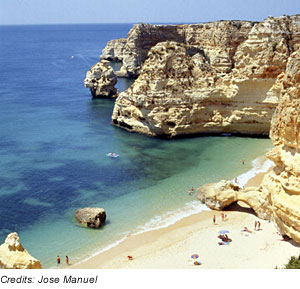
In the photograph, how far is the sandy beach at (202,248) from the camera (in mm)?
23188

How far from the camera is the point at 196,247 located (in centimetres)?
2534

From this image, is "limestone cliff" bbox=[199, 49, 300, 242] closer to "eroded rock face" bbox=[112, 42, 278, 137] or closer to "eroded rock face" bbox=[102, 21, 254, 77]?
"eroded rock face" bbox=[112, 42, 278, 137]

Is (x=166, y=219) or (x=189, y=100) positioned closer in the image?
(x=166, y=219)

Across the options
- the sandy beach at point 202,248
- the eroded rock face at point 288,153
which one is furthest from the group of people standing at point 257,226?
the eroded rock face at point 288,153

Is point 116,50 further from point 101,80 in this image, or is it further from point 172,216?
point 172,216

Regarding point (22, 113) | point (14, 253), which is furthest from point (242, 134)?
point (14, 253)

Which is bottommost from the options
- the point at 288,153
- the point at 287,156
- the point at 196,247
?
the point at 196,247

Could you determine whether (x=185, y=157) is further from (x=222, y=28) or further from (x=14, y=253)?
(x=222, y=28)

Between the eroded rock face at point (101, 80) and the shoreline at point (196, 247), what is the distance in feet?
141

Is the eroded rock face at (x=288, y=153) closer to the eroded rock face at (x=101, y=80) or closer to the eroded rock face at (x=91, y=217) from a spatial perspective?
the eroded rock face at (x=91, y=217)

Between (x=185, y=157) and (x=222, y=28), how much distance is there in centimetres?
4532

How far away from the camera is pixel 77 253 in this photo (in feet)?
82.7

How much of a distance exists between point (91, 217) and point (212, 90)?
905 inches

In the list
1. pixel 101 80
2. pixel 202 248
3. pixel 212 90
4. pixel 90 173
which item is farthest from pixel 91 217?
pixel 101 80
